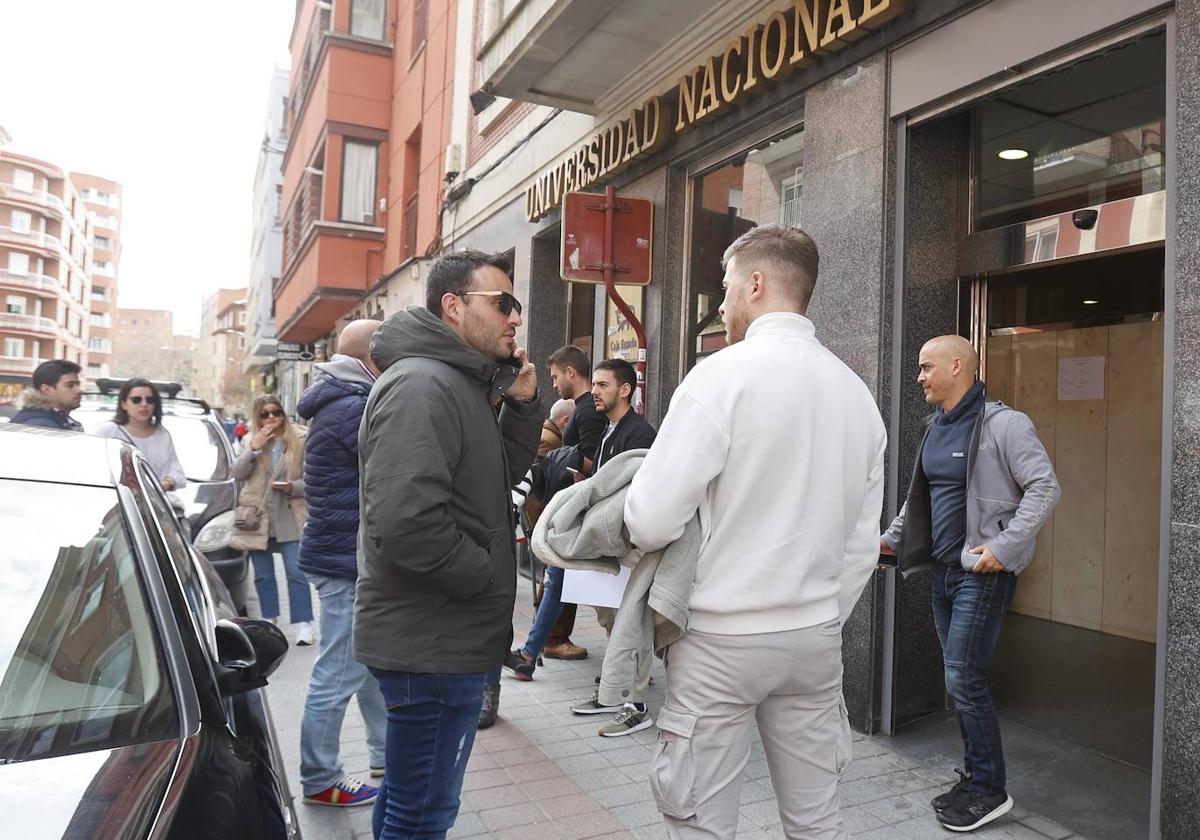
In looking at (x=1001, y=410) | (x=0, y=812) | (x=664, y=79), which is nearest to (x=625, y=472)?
(x=0, y=812)

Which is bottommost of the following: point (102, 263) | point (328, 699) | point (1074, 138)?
point (328, 699)

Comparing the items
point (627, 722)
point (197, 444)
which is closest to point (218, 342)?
point (197, 444)

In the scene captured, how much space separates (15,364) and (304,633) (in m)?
84.0

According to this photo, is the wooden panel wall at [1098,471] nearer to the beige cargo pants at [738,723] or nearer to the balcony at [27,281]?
the beige cargo pants at [738,723]

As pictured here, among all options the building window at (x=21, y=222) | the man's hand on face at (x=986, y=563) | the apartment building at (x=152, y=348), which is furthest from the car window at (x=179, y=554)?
the apartment building at (x=152, y=348)

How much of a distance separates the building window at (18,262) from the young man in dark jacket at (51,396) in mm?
83810

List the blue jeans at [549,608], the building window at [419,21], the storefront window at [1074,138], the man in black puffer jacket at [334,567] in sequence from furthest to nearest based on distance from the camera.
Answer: the building window at [419,21], the blue jeans at [549,608], the storefront window at [1074,138], the man in black puffer jacket at [334,567]

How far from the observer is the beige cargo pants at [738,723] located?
6.89 ft

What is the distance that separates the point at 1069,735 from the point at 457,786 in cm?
377

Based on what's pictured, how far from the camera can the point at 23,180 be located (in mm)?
75062

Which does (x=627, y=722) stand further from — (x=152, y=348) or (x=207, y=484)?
(x=152, y=348)

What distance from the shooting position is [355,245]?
18.0 meters

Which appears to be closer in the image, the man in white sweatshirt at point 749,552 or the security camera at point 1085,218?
the man in white sweatshirt at point 749,552

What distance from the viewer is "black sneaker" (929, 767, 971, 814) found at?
11.9ft
